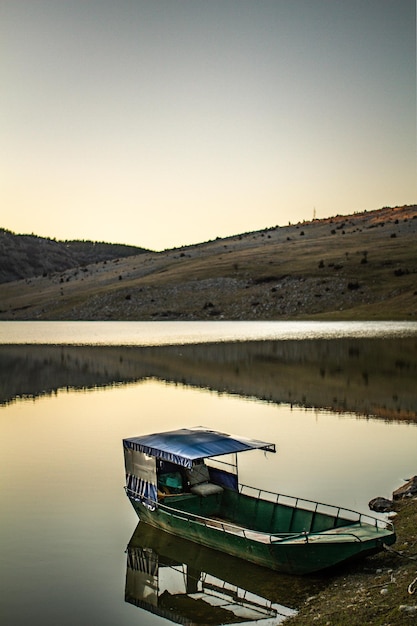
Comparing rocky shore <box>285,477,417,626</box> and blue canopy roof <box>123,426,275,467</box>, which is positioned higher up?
blue canopy roof <box>123,426,275,467</box>

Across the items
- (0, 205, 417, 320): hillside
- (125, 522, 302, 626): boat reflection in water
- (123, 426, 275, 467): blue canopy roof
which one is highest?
(0, 205, 417, 320): hillside

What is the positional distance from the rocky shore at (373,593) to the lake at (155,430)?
737 millimetres

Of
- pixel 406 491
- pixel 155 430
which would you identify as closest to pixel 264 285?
pixel 155 430

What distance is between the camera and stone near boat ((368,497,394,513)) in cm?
2108

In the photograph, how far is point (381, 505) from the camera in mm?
21250

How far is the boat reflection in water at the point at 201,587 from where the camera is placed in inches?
612

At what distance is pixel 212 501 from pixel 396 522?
5.27 meters

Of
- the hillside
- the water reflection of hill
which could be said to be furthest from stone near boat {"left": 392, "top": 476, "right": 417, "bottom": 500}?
the hillside

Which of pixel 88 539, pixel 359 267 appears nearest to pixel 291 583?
pixel 88 539

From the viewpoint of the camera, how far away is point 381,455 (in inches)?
1110

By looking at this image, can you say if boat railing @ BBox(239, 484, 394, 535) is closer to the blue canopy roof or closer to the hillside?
the blue canopy roof

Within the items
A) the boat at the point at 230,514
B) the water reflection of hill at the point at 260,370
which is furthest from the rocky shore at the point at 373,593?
the water reflection of hill at the point at 260,370

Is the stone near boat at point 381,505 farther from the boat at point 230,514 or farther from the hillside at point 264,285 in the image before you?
the hillside at point 264,285

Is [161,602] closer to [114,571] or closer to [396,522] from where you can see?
[114,571]
